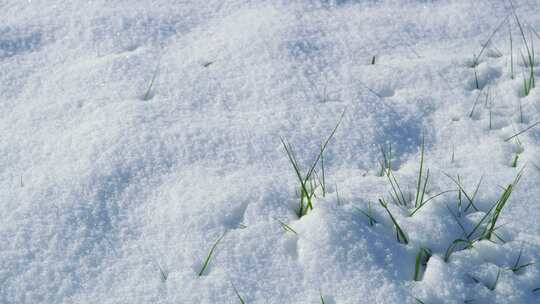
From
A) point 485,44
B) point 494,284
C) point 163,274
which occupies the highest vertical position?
point 485,44

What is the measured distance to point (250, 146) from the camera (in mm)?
1614

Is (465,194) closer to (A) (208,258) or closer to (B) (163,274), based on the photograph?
(A) (208,258)

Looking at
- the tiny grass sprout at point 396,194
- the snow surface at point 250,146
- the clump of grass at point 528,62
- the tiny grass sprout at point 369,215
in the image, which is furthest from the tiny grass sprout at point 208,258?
the clump of grass at point 528,62

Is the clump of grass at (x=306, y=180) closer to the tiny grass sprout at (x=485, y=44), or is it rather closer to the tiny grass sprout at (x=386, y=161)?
the tiny grass sprout at (x=386, y=161)

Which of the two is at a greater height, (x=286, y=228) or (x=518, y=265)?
(x=286, y=228)

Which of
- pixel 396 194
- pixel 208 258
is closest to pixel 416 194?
pixel 396 194

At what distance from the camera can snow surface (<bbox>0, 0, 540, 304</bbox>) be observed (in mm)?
1306

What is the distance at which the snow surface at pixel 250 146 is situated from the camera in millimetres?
1306

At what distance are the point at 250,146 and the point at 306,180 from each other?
246 mm

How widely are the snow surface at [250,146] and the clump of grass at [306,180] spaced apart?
2 cm

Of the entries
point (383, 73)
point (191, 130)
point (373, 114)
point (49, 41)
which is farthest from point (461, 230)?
point (49, 41)

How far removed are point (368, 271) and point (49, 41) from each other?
1.35 metres

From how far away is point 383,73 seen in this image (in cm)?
189

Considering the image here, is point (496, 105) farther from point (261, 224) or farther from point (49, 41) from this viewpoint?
point (49, 41)
